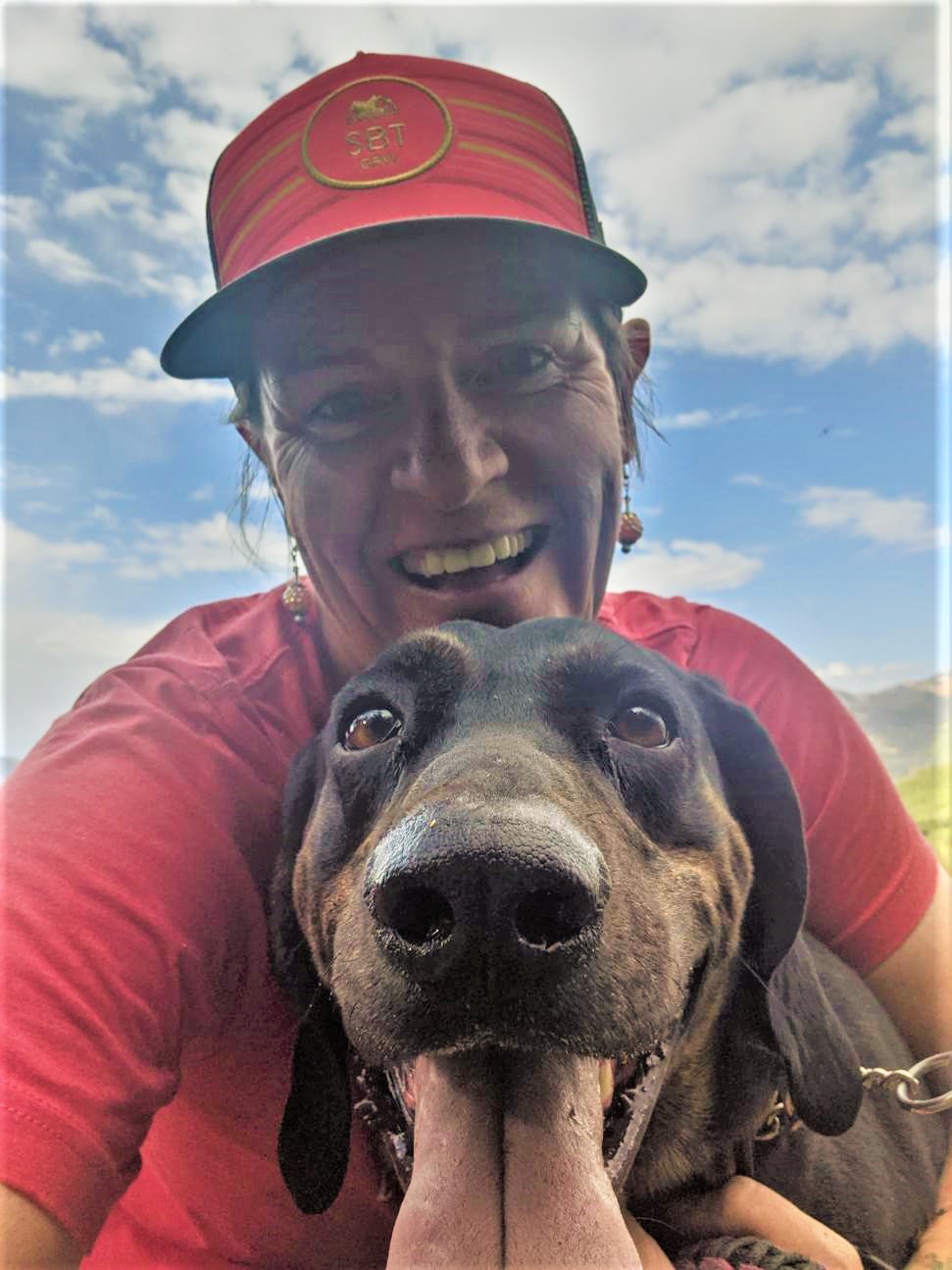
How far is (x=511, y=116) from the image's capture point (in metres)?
1.83

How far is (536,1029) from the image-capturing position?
1.09m

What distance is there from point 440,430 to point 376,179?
46 cm

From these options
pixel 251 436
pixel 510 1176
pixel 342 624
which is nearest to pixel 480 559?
pixel 342 624

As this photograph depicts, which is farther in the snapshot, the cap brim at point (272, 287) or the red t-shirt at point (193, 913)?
the cap brim at point (272, 287)

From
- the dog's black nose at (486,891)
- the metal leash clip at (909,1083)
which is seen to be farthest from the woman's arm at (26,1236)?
the metal leash clip at (909,1083)

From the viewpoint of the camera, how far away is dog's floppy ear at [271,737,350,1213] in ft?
4.88

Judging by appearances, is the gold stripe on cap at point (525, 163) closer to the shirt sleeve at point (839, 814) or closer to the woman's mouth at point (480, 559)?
the woman's mouth at point (480, 559)

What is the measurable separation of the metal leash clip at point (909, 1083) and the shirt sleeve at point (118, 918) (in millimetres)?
1094

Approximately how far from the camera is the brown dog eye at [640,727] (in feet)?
4.93

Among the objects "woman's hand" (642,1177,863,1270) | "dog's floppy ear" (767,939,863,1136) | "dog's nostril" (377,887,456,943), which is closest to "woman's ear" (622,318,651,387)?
"dog's floppy ear" (767,939,863,1136)

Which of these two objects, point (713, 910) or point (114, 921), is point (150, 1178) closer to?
point (114, 921)

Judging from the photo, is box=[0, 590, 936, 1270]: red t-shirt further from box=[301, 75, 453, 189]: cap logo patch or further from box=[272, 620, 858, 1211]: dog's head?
box=[301, 75, 453, 189]: cap logo patch

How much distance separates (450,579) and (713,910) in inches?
30.2

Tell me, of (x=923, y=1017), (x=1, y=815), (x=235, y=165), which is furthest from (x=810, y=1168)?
(x=235, y=165)
